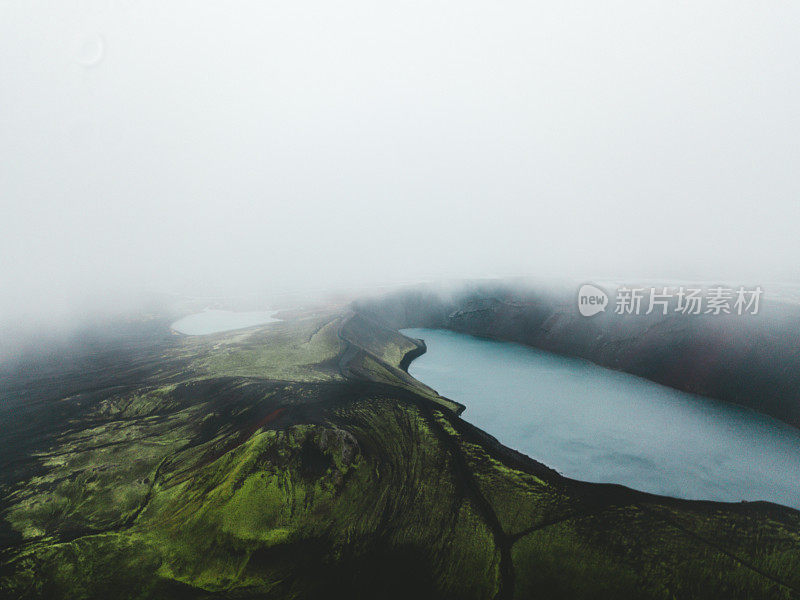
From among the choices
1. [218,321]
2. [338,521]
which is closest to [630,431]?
[338,521]

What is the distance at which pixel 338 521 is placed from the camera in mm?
15492

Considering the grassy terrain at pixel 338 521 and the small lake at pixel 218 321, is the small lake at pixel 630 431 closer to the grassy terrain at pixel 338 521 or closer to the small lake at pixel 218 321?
the grassy terrain at pixel 338 521

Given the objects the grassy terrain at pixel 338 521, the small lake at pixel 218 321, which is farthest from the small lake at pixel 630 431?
the small lake at pixel 218 321

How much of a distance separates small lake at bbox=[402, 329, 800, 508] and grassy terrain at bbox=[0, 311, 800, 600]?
6800 millimetres

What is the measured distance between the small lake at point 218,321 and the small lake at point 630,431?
50.4m

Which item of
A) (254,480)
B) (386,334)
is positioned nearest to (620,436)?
(254,480)

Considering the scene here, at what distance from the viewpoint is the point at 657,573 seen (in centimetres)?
1293

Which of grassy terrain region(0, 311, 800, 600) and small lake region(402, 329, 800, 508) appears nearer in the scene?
grassy terrain region(0, 311, 800, 600)

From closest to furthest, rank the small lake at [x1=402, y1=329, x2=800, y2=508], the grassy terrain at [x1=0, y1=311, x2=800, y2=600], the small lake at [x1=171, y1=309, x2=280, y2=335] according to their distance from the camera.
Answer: the grassy terrain at [x1=0, y1=311, x2=800, y2=600]
the small lake at [x1=402, y1=329, x2=800, y2=508]
the small lake at [x1=171, y1=309, x2=280, y2=335]

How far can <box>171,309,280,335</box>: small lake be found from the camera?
7275cm

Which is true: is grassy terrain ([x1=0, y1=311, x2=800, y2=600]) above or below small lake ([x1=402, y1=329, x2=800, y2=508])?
above

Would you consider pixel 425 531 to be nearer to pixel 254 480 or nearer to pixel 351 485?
pixel 351 485

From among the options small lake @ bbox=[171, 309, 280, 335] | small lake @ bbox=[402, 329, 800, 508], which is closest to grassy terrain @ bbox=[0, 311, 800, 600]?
small lake @ bbox=[402, 329, 800, 508]

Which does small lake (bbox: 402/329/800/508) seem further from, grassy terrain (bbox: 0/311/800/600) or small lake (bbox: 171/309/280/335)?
small lake (bbox: 171/309/280/335)
